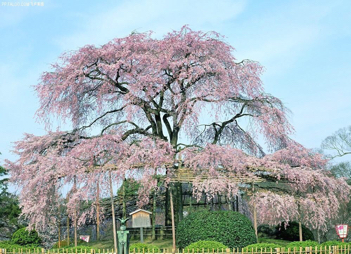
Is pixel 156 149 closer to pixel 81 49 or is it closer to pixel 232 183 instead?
pixel 232 183

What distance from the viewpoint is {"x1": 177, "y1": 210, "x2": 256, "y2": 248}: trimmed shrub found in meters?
18.6

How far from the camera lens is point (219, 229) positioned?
1862 centimetres

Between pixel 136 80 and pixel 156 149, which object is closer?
pixel 156 149

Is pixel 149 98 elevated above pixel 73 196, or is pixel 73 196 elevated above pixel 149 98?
pixel 149 98

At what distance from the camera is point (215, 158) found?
21.1 meters

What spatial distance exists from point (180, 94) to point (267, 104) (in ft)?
18.0

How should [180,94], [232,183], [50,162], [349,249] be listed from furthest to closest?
[180,94] → [50,162] → [232,183] → [349,249]

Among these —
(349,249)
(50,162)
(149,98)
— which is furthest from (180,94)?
(349,249)

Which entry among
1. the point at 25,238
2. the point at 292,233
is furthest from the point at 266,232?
the point at 25,238

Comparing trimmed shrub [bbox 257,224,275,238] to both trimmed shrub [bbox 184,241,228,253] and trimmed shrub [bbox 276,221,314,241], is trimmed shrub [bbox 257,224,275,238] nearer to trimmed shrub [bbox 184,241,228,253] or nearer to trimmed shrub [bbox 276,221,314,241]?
trimmed shrub [bbox 276,221,314,241]

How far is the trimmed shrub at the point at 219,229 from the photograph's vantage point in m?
18.6

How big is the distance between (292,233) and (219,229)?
24.8 ft

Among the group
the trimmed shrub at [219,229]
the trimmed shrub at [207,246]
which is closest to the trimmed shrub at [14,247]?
the trimmed shrub at [219,229]

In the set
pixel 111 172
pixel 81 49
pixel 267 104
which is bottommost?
pixel 111 172
